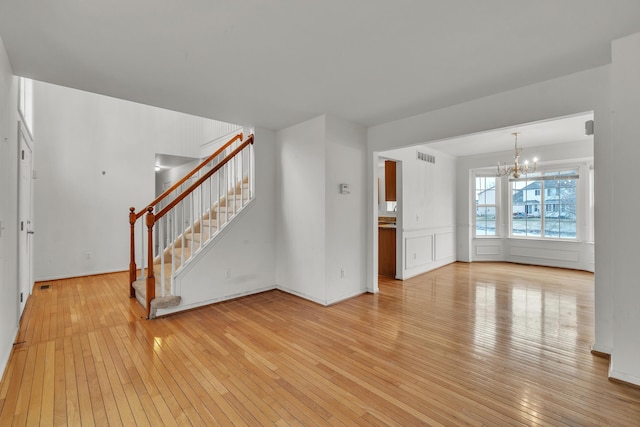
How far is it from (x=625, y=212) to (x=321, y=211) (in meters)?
2.94

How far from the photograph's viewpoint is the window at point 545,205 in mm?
6430

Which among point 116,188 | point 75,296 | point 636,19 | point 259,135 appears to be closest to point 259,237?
point 259,135

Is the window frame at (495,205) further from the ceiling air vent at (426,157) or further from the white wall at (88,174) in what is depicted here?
the white wall at (88,174)

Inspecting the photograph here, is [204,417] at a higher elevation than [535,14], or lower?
lower

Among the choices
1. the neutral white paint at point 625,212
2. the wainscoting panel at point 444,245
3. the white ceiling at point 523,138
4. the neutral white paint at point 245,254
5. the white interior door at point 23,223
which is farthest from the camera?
the wainscoting panel at point 444,245

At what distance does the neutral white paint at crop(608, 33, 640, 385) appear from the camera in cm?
217

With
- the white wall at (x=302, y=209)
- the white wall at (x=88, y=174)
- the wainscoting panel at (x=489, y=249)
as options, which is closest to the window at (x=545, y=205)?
the wainscoting panel at (x=489, y=249)

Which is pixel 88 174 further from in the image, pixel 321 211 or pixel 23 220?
pixel 321 211

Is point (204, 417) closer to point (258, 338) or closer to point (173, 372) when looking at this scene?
point (173, 372)

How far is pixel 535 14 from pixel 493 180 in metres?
6.22

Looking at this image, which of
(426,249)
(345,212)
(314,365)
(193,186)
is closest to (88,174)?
(193,186)

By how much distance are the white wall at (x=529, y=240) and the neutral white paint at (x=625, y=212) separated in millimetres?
4725

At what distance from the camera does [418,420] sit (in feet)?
5.91

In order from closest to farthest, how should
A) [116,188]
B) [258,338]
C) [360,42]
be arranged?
[360,42] → [258,338] → [116,188]
